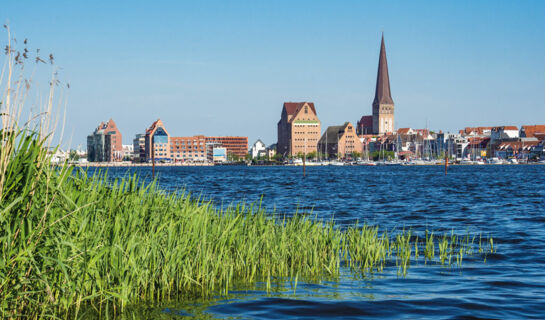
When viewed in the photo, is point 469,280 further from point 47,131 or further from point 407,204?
point 407,204

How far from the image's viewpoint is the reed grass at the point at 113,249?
709 centimetres

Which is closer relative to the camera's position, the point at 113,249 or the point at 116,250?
the point at 113,249

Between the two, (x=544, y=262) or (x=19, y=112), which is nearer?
(x=19, y=112)

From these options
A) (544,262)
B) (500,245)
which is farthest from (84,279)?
(500,245)

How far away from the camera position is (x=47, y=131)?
733 cm

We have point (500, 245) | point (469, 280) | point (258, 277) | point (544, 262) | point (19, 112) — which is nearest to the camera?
point (19, 112)

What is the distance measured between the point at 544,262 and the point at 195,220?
30.0ft

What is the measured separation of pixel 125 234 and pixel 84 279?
124 centimetres

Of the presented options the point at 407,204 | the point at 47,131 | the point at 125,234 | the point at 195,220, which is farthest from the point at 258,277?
the point at 407,204

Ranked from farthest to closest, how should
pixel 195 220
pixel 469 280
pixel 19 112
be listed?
pixel 469 280 → pixel 195 220 → pixel 19 112

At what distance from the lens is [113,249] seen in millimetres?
8258

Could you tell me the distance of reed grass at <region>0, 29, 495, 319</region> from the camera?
7.09m

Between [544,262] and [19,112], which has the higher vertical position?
[19,112]

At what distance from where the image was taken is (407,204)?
113 ft
